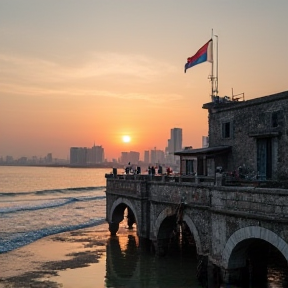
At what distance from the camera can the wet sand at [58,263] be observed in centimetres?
2592

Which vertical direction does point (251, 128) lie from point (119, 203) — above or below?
above

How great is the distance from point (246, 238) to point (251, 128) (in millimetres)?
10468

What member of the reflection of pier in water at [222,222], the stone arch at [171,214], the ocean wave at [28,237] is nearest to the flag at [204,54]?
the reflection of pier in water at [222,222]

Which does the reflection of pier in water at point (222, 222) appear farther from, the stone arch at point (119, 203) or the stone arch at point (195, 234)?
the stone arch at point (119, 203)

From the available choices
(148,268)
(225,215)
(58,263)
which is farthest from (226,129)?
(58,263)

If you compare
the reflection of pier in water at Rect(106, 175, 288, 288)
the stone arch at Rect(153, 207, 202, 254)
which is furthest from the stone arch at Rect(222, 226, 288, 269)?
the stone arch at Rect(153, 207, 202, 254)

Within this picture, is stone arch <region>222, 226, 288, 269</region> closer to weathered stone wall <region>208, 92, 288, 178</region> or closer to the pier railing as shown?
the pier railing

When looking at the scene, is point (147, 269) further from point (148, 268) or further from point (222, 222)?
point (222, 222)

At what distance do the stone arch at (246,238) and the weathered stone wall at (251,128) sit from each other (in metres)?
7.09

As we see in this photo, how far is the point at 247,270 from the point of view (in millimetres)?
21625

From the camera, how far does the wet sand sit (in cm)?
2592

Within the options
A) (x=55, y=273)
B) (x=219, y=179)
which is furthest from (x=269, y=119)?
(x=55, y=273)

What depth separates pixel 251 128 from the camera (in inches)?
1075

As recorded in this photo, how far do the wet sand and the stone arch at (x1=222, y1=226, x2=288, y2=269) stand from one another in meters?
8.98
